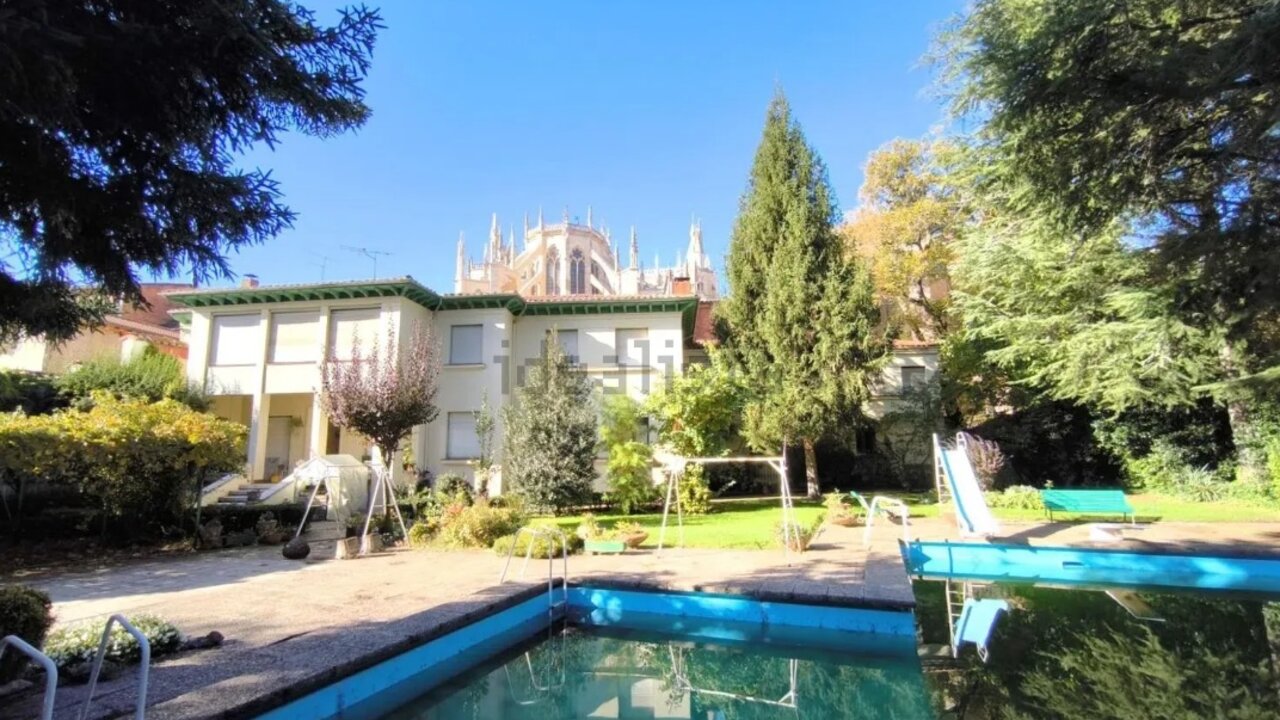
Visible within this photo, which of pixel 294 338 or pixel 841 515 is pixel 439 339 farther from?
pixel 841 515

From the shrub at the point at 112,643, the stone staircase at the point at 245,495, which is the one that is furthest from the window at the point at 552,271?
the shrub at the point at 112,643

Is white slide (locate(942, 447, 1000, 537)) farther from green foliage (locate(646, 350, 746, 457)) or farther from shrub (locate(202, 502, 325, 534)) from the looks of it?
shrub (locate(202, 502, 325, 534))

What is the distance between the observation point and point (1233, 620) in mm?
7719

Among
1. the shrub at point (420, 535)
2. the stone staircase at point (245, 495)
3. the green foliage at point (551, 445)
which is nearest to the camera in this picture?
the shrub at point (420, 535)

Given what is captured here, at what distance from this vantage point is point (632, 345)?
22.1 meters

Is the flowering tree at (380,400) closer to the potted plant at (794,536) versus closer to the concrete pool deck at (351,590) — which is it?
the concrete pool deck at (351,590)

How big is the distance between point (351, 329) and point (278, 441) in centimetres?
639

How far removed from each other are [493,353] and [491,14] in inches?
495

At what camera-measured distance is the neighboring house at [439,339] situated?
68.3 feet

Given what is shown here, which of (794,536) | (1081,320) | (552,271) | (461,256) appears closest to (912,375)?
(1081,320)

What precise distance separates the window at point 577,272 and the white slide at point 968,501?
4568 centimetres

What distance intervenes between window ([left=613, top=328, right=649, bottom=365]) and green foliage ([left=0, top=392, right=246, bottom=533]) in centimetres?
1163

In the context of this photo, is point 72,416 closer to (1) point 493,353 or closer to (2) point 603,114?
(1) point 493,353

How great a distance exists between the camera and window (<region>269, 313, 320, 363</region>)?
21.3 metres
